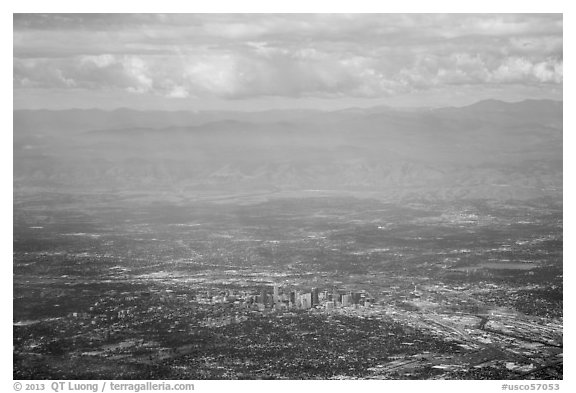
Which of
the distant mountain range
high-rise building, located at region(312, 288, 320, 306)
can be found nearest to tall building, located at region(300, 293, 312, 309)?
high-rise building, located at region(312, 288, 320, 306)

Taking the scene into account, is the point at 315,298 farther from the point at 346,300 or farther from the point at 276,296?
the point at 276,296

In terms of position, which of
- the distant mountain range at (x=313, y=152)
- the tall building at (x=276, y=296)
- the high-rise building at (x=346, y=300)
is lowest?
the high-rise building at (x=346, y=300)

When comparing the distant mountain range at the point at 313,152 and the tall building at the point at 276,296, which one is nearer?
the tall building at the point at 276,296

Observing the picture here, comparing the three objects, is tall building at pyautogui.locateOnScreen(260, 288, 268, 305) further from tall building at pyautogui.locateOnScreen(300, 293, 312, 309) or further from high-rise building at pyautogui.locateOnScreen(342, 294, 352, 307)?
high-rise building at pyautogui.locateOnScreen(342, 294, 352, 307)

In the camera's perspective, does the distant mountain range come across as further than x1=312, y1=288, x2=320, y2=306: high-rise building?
Yes

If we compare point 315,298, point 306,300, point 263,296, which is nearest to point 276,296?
point 263,296

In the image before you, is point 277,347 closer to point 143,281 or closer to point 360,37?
point 143,281

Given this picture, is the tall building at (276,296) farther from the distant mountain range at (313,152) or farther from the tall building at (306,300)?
the distant mountain range at (313,152)

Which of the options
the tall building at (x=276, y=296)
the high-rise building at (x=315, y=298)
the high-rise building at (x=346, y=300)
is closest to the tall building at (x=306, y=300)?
the high-rise building at (x=315, y=298)

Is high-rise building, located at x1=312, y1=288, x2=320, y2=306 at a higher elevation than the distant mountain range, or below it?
below
